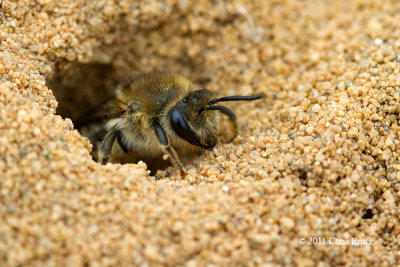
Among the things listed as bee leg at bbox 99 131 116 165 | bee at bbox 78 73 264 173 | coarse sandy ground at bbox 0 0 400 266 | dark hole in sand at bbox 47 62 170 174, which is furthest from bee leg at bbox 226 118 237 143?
bee leg at bbox 99 131 116 165

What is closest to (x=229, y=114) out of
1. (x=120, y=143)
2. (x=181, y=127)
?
(x=181, y=127)

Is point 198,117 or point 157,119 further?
point 157,119

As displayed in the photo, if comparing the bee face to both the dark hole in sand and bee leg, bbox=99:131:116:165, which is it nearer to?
bee leg, bbox=99:131:116:165

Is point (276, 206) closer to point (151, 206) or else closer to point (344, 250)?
point (344, 250)

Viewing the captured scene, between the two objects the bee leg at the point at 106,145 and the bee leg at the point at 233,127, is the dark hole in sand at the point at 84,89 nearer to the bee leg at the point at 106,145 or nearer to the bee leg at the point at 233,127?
the bee leg at the point at 106,145

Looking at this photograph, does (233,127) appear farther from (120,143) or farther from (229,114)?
(120,143)

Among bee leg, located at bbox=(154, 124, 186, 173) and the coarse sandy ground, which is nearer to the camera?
the coarse sandy ground
